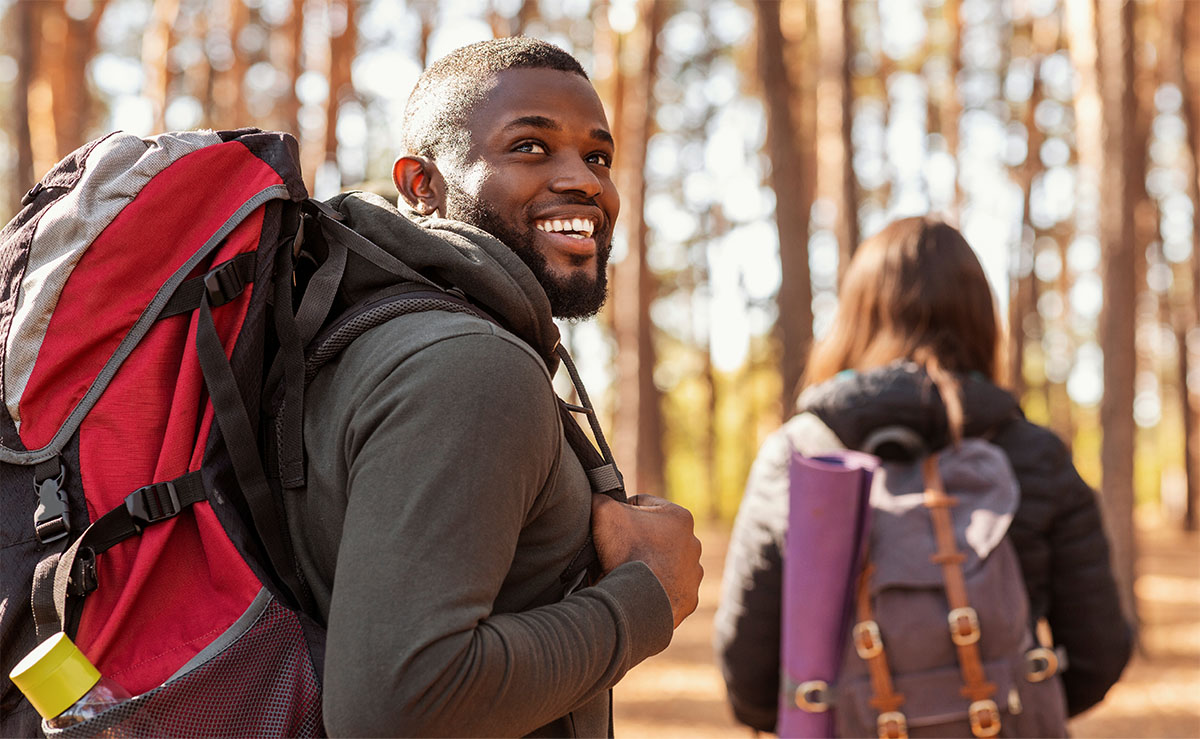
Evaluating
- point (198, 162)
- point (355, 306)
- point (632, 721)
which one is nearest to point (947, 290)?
point (355, 306)

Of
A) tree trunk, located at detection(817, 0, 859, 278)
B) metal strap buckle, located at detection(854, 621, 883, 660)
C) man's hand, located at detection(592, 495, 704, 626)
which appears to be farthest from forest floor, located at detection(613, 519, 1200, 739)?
man's hand, located at detection(592, 495, 704, 626)

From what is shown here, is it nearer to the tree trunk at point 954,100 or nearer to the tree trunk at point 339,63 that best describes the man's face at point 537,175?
the tree trunk at point 339,63

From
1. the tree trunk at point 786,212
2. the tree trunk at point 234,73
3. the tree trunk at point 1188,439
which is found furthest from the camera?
the tree trunk at point 1188,439

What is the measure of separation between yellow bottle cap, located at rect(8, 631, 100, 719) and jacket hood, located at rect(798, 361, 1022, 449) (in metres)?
1.81

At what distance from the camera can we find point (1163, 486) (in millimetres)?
27625

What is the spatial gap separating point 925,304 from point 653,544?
140 centimetres

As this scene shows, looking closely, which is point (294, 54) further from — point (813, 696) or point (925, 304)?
point (813, 696)

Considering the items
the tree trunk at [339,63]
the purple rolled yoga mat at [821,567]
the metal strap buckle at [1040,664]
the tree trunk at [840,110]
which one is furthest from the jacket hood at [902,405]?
the tree trunk at [339,63]

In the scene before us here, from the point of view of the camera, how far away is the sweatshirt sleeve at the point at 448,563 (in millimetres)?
1318

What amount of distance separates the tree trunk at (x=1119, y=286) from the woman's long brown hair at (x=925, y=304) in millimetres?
6719

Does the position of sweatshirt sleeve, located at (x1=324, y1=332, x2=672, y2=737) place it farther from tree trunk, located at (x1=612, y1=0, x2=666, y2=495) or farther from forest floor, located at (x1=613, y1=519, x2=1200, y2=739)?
tree trunk, located at (x1=612, y1=0, x2=666, y2=495)

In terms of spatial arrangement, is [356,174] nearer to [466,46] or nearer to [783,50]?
[783,50]

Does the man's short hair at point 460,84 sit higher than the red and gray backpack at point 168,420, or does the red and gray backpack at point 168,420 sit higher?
the man's short hair at point 460,84

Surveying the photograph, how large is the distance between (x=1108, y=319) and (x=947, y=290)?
6.90 m
